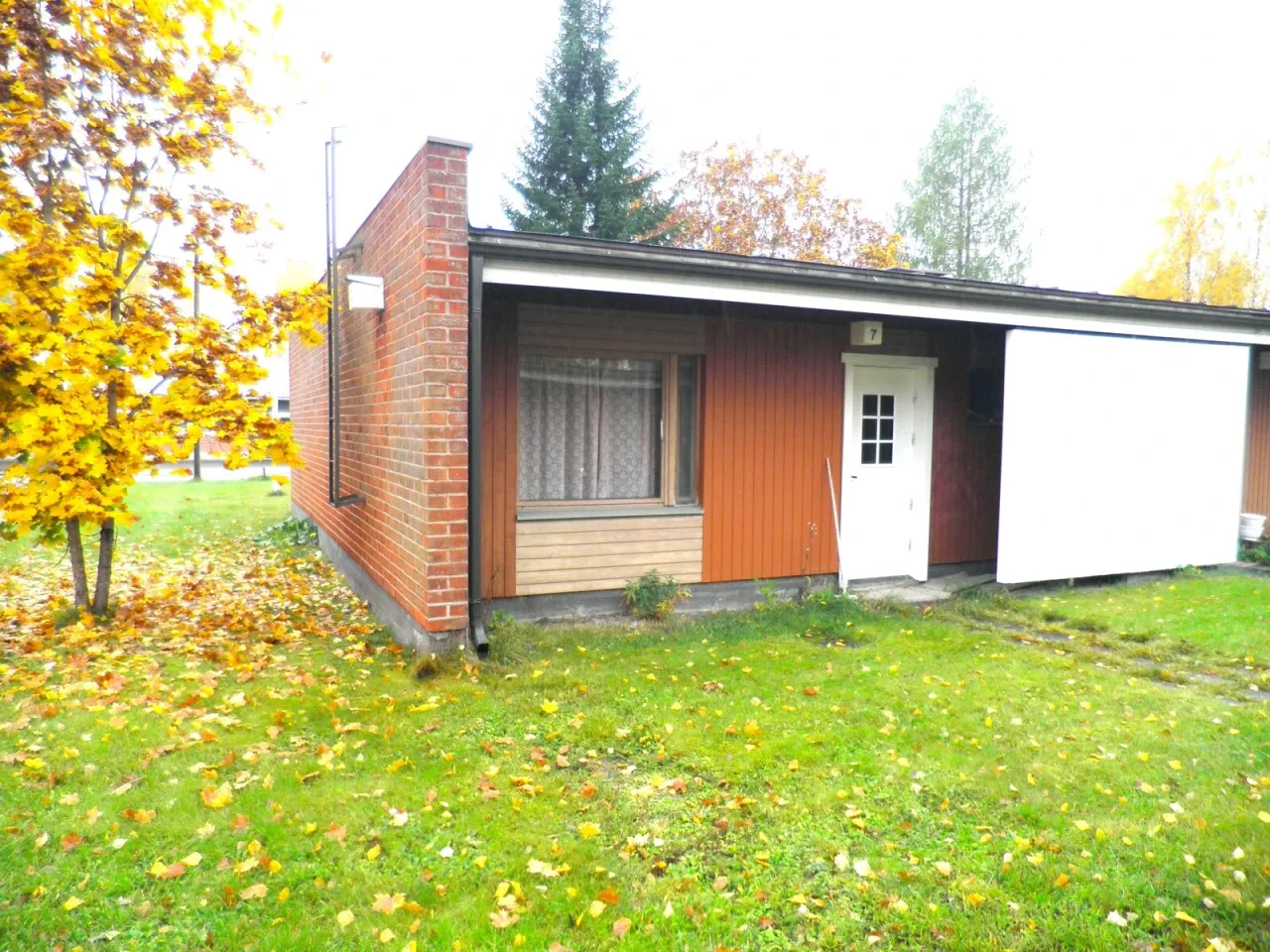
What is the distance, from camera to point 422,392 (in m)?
5.59

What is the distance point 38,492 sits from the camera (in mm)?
5754

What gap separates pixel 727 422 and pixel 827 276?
1.48 m

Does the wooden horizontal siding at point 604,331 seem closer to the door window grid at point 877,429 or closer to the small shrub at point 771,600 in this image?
the door window grid at point 877,429

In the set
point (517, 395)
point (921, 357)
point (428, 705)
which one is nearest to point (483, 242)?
point (517, 395)

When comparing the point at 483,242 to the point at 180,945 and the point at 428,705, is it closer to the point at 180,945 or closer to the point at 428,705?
the point at 428,705

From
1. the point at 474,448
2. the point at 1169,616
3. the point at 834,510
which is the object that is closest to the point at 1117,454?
the point at 1169,616

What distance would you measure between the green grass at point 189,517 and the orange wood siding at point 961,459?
7165mm

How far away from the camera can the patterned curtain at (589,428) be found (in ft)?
23.4

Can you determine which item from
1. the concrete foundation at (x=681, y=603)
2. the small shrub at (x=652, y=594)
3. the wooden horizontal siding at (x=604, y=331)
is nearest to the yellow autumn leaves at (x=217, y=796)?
the concrete foundation at (x=681, y=603)

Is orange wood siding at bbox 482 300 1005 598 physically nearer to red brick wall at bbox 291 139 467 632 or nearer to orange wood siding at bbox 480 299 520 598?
orange wood siding at bbox 480 299 520 598

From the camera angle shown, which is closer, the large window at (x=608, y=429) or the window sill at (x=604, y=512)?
the window sill at (x=604, y=512)

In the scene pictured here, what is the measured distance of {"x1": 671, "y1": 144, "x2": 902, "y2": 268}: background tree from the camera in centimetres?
2830

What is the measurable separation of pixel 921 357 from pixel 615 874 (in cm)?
648

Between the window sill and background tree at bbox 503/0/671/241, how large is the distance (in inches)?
773
